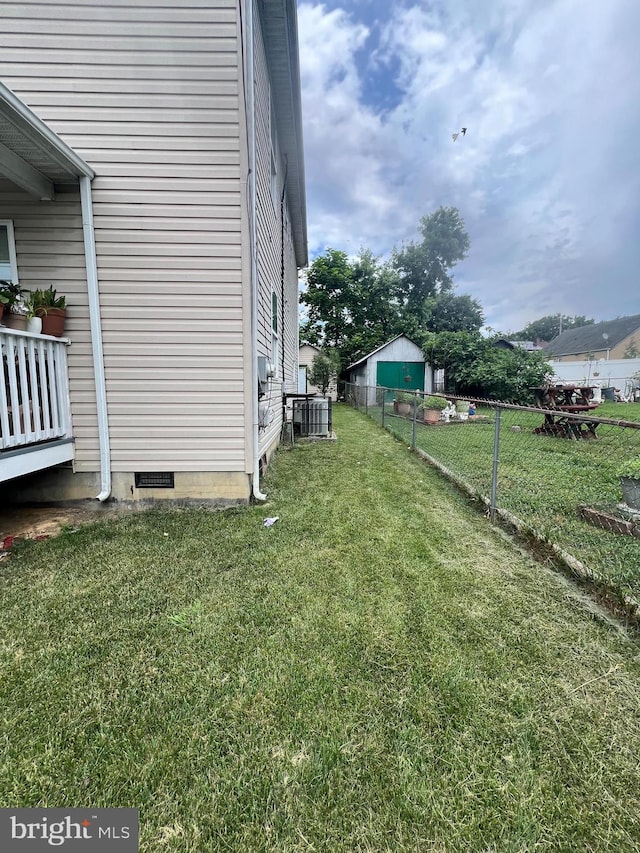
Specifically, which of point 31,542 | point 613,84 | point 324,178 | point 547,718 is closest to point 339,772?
point 547,718

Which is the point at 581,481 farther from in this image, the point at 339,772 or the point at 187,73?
the point at 187,73

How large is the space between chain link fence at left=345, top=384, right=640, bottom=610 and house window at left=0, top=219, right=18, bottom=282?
5.05m

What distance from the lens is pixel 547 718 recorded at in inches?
64.1

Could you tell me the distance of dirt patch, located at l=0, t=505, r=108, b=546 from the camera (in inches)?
138

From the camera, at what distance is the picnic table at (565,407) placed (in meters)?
8.42

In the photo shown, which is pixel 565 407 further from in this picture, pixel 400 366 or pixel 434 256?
pixel 434 256

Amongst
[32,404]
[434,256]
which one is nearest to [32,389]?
[32,404]

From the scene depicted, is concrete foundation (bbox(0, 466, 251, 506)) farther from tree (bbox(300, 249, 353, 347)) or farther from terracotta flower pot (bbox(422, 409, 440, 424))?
tree (bbox(300, 249, 353, 347))

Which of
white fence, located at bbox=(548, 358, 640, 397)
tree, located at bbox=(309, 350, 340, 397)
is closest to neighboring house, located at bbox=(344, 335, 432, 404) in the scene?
tree, located at bbox=(309, 350, 340, 397)

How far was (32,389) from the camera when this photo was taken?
341cm

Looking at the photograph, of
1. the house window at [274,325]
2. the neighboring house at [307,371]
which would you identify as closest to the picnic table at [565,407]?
the house window at [274,325]

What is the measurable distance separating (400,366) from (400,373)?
370 millimetres

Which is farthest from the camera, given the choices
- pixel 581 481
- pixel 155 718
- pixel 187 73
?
pixel 581 481

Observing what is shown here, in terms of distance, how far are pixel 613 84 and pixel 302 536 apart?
16.9 m
